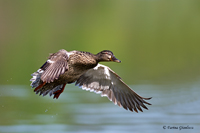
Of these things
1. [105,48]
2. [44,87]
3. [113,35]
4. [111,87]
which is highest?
[113,35]

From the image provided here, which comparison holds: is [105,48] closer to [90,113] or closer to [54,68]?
[90,113]

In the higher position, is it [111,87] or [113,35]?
[113,35]

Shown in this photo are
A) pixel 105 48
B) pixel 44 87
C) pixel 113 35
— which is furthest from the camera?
pixel 113 35

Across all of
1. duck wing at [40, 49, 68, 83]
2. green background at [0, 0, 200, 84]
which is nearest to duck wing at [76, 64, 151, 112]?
duck wing at [40, 49, 68, 83]

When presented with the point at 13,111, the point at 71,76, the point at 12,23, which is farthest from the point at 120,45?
the point at 71,76

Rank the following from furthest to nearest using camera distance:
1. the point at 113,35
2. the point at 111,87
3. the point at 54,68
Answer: the point at 113,35 < the point at 111,87 < the point at 54,68

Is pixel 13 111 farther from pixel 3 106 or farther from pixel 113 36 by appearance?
pixel 113 36

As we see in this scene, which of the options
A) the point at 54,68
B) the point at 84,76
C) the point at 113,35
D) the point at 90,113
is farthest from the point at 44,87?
the point at 113,35

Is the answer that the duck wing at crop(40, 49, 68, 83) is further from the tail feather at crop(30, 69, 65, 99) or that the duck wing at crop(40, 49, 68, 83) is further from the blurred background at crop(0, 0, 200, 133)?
the blurred background at crop(0, 0, 200, 133)
